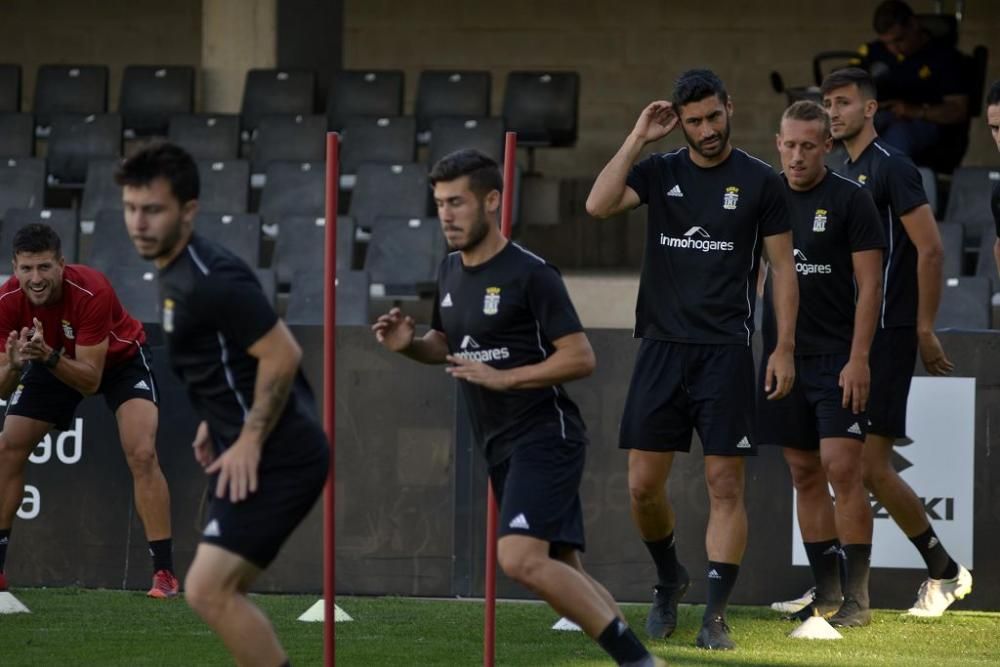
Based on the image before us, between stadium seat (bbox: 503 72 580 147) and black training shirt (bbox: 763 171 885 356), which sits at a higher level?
stadium seat (bbox: 503 72 580 147)

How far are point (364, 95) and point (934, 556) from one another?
7.82m

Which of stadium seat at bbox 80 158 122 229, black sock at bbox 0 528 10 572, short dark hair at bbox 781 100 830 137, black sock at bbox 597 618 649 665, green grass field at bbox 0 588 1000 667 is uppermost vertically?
short dark hair at bbox 781 100 830 137

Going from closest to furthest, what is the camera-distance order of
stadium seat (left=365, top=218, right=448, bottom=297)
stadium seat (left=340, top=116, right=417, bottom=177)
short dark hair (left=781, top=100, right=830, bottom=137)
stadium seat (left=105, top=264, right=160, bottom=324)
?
1. short dark hair (left=781, top=100, right=830, bottom=137)
2. stadium seat (left=105, top=264, right=160, bottom=324)
3. stadium seat (left=365, top=218, right=448, bottom=297)
4. stadium seat (left=340, top=116, right=417, bottom=177)

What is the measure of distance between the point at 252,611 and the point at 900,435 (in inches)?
138

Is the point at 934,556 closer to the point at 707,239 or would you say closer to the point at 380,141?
the point at 707,239

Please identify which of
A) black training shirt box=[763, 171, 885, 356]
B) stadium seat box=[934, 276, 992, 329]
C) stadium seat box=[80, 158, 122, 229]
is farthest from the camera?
stadium seat box=[80, 158, 122, 229]

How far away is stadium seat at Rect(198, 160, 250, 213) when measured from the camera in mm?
12648

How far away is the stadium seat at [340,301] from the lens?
10.7 m

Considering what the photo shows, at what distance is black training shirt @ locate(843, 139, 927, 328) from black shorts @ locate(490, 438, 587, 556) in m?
2.30

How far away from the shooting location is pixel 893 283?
7.44 m

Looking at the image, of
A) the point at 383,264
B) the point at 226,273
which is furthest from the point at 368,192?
the point at 226,273

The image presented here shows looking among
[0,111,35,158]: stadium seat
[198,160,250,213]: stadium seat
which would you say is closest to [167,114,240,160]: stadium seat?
[198,160,250,213]: stadium seat

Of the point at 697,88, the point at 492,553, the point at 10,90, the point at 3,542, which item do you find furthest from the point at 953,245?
the point at 10,90

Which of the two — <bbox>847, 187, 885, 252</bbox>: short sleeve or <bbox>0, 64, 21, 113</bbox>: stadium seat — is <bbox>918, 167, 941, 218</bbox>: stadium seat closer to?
<bbox>847, 187, 885, 252</bbox>: short sleeve
